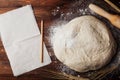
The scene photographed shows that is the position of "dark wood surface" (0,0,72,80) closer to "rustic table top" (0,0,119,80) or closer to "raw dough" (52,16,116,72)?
"rustic table top" (0,0,119,80)

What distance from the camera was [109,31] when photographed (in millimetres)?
1165

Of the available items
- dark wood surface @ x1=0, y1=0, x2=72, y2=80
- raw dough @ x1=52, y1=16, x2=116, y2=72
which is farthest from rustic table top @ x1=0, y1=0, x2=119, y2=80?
raw dough @ x1=52, y1=16, x2=116, y2=72

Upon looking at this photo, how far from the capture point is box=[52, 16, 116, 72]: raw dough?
3.71 feet

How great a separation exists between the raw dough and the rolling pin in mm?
46

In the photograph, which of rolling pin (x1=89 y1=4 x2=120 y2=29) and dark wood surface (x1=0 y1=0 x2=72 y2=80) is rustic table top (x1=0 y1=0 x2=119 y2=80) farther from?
rolling pin (x1=89 y1=4 x2=120 y2=29)

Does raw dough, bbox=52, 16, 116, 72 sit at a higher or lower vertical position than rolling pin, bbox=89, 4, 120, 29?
lower

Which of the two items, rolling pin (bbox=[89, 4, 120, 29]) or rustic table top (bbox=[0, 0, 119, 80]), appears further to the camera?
rustic table top (bbox=[0, 0, 119, 80])

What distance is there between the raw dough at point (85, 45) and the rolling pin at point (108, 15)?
5cm

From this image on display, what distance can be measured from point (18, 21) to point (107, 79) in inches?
22.1

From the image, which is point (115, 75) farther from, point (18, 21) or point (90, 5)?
point (18, 21)

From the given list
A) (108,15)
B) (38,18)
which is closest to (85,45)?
(108,15)

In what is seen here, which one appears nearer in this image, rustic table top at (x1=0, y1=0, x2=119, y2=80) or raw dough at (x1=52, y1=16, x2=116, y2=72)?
raw dough at (x1=52, y1=16, x2=116, y2=72)

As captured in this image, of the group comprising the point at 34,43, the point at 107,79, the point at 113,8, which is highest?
the point at 113,8

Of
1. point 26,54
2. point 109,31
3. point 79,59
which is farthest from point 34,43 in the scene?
point 109,31
